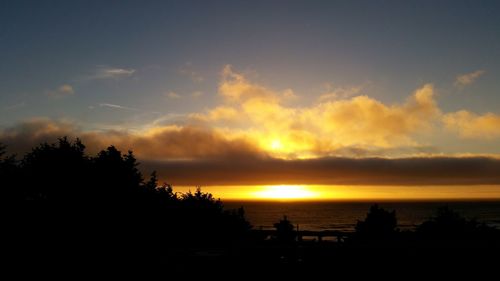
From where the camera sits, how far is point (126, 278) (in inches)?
510

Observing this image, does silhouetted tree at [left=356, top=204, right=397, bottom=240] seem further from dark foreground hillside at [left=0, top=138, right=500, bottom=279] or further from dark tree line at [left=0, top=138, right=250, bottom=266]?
dark tree line at [left=0, top=138, right=250, bottom=266]

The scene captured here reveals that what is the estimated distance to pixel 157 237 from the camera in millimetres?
24391

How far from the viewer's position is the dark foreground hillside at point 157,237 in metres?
12.2

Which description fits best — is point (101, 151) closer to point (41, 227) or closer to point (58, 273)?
point (41, 227)

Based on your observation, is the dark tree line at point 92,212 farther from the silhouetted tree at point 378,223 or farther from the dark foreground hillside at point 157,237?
the silhouetted tree at point 378,223

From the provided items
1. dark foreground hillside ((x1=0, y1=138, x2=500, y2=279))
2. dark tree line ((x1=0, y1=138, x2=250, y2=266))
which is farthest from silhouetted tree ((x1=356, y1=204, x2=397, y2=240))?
dark tree line ((x1=0, y1=138, x2=250, y2=266))

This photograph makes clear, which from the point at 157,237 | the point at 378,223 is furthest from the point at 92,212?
the point at 378,223

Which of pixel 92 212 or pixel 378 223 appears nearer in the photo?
pixel 92 212

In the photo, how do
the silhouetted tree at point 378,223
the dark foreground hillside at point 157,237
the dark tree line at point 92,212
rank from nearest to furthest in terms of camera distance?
1. the dark foreground hillside at point 157,237
2. the dark tree line at point 92,212
3. the silhouetted tree at point 378,223

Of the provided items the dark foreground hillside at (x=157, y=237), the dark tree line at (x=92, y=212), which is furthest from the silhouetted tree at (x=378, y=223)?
the dark tree line at (x=92, y=212)

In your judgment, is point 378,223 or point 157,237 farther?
point 378,223

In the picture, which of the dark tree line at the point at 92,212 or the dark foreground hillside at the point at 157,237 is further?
the dark tree line at the point at 92,212

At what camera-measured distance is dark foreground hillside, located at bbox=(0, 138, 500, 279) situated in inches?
482

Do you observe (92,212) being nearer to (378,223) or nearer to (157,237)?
(157,237)
